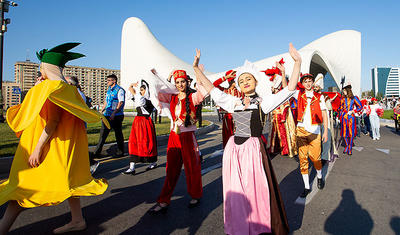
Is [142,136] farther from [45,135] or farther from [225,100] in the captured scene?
[225,100]

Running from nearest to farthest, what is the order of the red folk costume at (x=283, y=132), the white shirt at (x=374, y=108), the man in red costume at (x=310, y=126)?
the man in red costume at (x=310, y=126) → the red folk costume at (x=283, y=132) → the white shirt at (x=374, y=108)

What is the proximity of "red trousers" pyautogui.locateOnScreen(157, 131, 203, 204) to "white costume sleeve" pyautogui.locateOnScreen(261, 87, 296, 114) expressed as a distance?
4.21 feet

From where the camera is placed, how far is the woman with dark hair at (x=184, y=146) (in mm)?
3020

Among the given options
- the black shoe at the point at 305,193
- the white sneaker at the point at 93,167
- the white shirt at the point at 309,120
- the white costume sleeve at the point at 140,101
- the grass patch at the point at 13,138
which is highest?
the white costume sleeve at the point at 140,101

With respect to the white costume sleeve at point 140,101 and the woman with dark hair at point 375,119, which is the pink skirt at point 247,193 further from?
the woman with dark hair at point 375,119

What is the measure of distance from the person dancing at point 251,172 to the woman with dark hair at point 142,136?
2.65m

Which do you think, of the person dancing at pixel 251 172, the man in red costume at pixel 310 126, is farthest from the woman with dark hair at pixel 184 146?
the man in red costume at pixel 310 126

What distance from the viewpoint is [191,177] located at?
10.0 feet

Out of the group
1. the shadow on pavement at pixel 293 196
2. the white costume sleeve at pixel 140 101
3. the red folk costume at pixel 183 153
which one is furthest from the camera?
the white costume sleeve at pixel 140 101

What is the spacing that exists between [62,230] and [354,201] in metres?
3.64

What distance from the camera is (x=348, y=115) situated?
22.5ft

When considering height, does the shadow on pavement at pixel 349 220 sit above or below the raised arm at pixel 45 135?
below

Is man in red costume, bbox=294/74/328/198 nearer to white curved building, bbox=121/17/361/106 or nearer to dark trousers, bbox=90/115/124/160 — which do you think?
dark trousers, bbox=90/115/124/160

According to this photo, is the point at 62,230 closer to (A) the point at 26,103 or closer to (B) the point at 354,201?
(A) the point at 26,103
